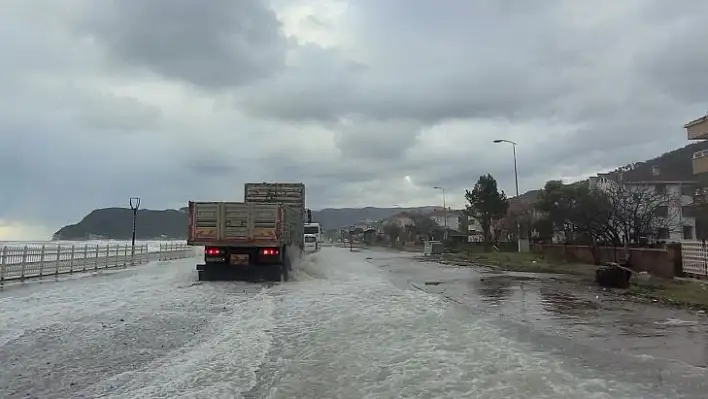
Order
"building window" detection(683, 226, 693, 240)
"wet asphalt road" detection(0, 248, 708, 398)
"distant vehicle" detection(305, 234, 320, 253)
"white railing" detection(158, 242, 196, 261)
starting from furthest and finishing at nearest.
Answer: "distant vehicle" detection(305, 234, 320, 253)
"building window" detection(683, 226, 693, 240)
"white railing" detection(158, 242, 196, 261)
"wet asphalt road" detection(0, 248, 708, 398)

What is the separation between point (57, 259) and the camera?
26.5 meters

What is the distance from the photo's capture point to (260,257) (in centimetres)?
2258

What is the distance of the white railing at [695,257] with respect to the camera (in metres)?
22.1

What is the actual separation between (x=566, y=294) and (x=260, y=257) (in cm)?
1029

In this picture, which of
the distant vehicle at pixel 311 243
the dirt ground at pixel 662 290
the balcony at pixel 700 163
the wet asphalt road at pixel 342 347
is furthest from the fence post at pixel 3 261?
the distant vehicle at pixel 311 243

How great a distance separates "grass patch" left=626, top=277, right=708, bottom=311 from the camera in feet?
51.7

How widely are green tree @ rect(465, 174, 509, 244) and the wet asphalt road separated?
148 ft

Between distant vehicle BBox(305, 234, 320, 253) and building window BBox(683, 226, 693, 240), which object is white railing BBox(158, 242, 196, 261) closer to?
distant vehicle BBox(305, 234, 320, 253)

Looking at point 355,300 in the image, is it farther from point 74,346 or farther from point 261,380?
point 261,380

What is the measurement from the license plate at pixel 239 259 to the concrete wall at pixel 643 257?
51.4 feet

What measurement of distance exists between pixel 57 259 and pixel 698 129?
33127 millimetres

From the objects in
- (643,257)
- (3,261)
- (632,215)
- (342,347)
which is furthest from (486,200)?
(342,347)

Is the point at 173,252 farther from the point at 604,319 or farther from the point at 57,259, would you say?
the point at 604,319

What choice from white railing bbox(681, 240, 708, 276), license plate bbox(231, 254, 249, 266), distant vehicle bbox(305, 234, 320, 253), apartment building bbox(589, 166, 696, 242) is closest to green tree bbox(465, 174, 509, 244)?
apartment building bbox(589, 166, 696, 242)
